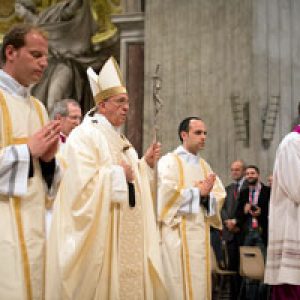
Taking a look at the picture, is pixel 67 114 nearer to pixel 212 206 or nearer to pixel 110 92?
pixel 110 92

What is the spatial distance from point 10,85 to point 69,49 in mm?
7866

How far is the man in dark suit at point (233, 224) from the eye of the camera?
296 inches

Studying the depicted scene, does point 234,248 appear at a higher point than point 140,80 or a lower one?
lower

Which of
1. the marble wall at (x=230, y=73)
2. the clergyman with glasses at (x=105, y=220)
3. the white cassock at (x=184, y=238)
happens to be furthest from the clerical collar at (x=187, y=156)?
the marble wall at (x=230, y=73)

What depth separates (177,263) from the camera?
6215 mm

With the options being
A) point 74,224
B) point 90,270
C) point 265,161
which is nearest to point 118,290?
point 90,270

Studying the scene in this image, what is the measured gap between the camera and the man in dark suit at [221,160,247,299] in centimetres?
752

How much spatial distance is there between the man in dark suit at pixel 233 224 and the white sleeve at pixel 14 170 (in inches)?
185

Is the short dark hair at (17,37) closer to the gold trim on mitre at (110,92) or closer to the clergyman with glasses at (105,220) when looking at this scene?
the clergyman with glasses at (105,220)

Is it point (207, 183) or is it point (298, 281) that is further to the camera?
point (207, 183)

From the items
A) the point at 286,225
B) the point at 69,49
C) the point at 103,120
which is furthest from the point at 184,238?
the point at 69,49

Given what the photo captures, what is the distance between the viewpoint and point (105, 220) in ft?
14.6

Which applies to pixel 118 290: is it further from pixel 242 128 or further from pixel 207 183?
pixel 242 128

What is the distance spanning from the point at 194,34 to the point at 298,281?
4890mm
